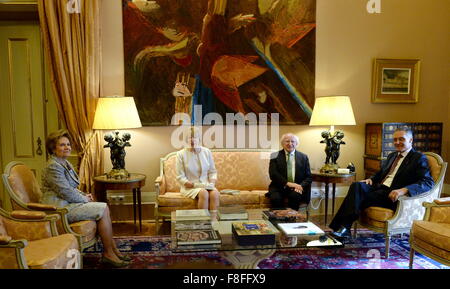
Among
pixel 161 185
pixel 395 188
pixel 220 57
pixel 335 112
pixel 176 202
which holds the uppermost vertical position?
pixel 220 57

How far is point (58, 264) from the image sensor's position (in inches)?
81.5

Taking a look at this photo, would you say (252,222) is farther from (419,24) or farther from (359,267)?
(419,24)

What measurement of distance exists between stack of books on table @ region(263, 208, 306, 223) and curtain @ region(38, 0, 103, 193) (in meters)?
2.23

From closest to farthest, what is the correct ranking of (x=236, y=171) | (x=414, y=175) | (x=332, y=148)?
(x=414, y=175), (x=332, y=148), (x=236, y=171)

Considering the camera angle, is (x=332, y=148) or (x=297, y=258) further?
(x=332, y=148)

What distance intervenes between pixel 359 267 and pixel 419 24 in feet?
11.9

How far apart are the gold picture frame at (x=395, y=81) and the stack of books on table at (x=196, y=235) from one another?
323cm

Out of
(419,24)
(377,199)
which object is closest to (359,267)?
(377,199)

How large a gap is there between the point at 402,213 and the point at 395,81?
2.30 meters

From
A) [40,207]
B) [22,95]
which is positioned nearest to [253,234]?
[40,207]

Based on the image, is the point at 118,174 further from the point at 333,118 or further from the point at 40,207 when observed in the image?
the point at 333,118

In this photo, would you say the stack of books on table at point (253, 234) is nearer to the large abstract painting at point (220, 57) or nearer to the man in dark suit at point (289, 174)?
the man in dark suit at point (289, 174)

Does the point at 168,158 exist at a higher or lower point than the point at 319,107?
lower

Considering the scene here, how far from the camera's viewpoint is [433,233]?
2449 mm
